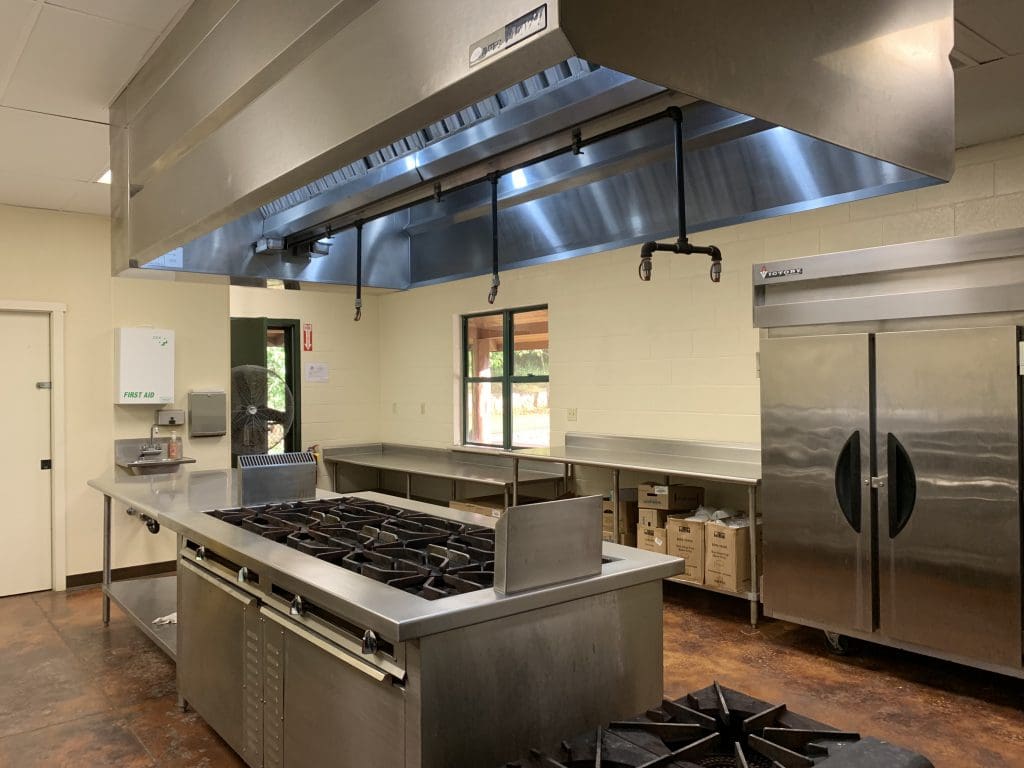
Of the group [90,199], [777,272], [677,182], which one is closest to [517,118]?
[677,182]

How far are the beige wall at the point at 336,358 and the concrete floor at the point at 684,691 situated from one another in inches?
124

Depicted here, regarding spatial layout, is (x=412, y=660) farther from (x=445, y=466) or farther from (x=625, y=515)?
(x=445, y=466)

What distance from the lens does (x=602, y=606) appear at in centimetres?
208

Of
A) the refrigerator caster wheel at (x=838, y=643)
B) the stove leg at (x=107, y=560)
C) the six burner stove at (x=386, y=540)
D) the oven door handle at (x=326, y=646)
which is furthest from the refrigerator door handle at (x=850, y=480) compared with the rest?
the stove leg at (x=107, y=560)

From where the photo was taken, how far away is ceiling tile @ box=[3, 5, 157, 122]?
2500 mm

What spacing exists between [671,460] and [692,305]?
3.41ft

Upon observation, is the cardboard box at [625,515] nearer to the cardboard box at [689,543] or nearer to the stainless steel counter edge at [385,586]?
the cardboard box at [689,543]

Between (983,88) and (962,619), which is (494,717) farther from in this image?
(983,88)

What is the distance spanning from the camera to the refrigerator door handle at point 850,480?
366 centimetres

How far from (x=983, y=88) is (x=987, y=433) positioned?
148 centimetres

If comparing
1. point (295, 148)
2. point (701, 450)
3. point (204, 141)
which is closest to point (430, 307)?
point (701, 450)

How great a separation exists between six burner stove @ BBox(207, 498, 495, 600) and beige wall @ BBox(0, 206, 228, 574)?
257 cm

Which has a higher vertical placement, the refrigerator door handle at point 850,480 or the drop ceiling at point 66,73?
the drop ceiling at point 66,73

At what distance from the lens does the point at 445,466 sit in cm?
639
